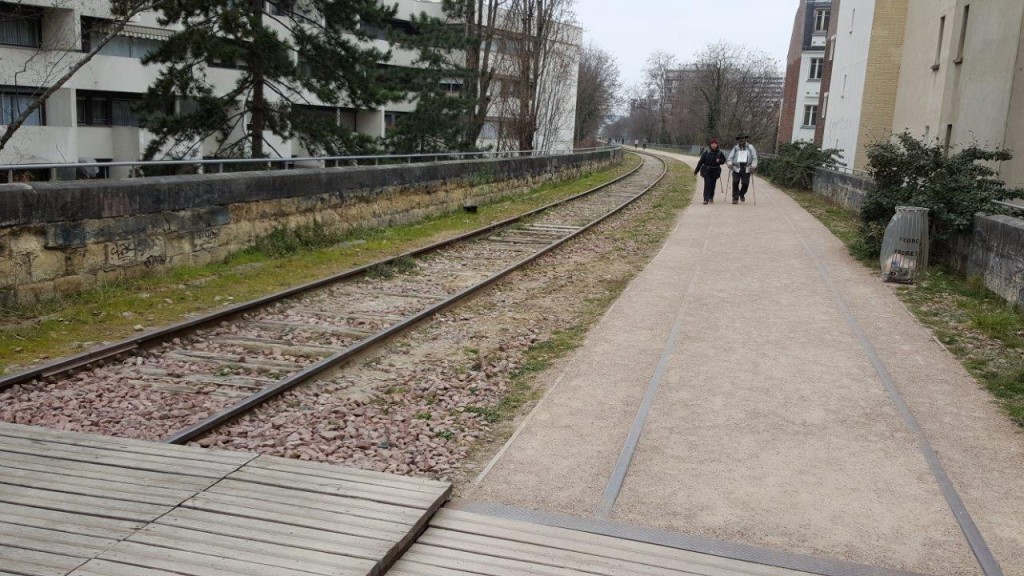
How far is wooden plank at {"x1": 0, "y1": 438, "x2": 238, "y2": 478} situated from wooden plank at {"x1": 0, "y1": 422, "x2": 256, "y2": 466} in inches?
2.0

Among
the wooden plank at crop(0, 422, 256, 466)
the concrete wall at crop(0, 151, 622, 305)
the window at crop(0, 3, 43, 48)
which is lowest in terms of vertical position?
the wooden plank at crop(0, 422, 256, 466)

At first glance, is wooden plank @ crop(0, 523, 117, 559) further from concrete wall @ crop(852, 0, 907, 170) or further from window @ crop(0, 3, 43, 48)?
window @ crop(0, 3, 43, 48)

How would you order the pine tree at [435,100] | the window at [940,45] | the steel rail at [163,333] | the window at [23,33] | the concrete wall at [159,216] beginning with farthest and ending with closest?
the pine tree at [435,100] → the window at [23,33] → the window at [940,45] → the concrete wall at [159,216] → the steel rail at [163,333]

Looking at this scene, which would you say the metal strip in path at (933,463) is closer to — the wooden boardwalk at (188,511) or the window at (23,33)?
the wooden boardwalk at (188,511)

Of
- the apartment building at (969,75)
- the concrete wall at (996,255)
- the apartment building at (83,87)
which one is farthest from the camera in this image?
the apartment building at (83,87)

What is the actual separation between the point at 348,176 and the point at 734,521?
1147 centimetres

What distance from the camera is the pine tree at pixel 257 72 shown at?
19.9 metres

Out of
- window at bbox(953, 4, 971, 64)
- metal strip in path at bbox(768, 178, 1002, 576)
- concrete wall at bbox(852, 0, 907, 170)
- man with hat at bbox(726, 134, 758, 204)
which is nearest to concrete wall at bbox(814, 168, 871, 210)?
man with hat at bbox(726, 134, 758, 204)

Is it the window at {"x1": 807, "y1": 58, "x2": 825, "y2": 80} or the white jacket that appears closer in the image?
the white jacket

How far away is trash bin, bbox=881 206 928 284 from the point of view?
11.9 metres

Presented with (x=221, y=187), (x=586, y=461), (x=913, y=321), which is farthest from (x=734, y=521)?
(x=221, y=187)

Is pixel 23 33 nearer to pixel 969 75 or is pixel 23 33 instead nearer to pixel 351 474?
pixel 969 75

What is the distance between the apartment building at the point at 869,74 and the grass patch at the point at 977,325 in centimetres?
1752

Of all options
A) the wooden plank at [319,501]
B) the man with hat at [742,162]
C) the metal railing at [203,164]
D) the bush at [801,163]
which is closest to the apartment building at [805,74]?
the bush at [801,163]
